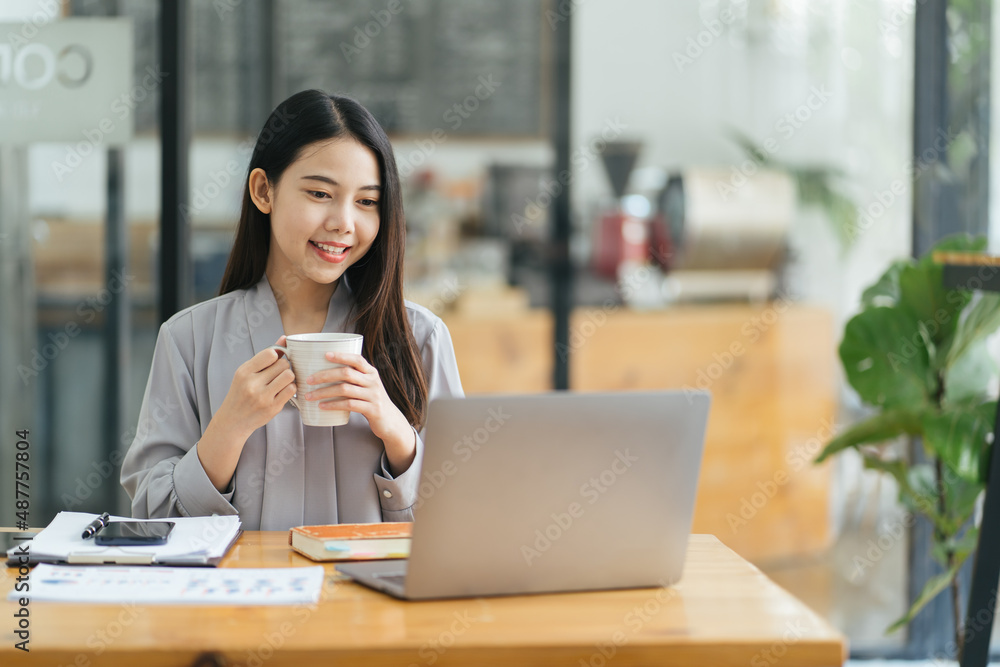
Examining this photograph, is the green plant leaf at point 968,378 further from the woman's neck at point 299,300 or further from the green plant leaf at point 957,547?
the woman's neck at point 299,300

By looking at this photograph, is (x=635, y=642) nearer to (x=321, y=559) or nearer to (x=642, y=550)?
(x=642, y=550)

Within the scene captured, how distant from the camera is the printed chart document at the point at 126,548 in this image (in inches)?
45.1

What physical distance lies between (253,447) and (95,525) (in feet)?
1.01

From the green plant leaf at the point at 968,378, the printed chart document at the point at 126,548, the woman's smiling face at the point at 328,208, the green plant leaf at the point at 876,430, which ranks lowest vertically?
the green plant leaf at the point at 876,430

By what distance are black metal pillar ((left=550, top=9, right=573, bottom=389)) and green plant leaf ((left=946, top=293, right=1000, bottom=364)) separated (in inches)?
41.9

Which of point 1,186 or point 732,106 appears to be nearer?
point 1,186

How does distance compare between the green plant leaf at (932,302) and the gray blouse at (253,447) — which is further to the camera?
the green plant leaf at (932,302)

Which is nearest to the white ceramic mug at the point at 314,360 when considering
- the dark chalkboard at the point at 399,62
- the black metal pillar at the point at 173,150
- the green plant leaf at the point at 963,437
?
the black metal pillar at the point at 173,150

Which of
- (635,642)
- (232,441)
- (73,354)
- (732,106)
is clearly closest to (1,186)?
(73,354)

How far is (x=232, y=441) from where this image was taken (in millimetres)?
1339

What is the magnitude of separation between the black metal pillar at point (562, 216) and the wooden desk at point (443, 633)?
1892 mm

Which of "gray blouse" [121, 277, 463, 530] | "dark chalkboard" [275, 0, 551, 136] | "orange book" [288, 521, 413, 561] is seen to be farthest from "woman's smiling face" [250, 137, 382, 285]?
"dark chalkboard" [275, 0, 551, 136]

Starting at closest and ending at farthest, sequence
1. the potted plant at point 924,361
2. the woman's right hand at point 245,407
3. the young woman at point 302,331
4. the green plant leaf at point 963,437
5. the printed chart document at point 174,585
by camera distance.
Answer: the printed chart document at point 174,585
the woman's right hand at point 245,407
the young woman at point 302,331
the green plant leaf at point 963,437
the potted plant at point 924,361

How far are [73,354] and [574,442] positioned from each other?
6.56 feet
